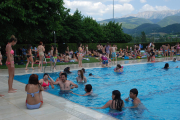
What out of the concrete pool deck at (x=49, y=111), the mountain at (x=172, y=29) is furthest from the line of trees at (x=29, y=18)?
the mountain at (x=172, y=29)

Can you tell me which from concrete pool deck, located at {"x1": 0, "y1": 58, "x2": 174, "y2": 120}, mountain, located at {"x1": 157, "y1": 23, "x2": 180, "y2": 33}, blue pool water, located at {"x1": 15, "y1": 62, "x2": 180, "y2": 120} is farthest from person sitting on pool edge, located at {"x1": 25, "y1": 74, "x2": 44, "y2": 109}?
mountain, located at {"x1": 157, "y1": 23, "x2": 180, "y2": 33}

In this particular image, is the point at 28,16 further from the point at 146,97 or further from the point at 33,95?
the point at 146,97

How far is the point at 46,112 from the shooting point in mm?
4328

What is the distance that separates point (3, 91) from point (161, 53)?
25941 millimetres

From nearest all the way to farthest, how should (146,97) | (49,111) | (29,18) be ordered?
(49,111) → (146,97) → (29,18)

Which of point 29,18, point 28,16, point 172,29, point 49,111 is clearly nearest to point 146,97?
point 49,111

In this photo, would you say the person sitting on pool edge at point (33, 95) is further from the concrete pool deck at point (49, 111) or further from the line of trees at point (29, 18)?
the line of trees at point (29, 18)

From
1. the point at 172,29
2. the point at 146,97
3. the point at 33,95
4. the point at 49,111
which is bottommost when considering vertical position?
the point at 146,97

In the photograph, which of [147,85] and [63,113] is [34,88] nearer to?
[63,113]

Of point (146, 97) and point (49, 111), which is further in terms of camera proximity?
point (146, 97)

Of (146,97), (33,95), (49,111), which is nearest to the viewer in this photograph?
(49,111)

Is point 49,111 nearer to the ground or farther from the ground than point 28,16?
nearer to the ground

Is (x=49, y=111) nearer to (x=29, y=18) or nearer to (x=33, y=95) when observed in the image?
(x=33, y=95)

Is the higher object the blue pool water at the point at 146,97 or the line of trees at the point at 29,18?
the line of trees at the point at 29,18
